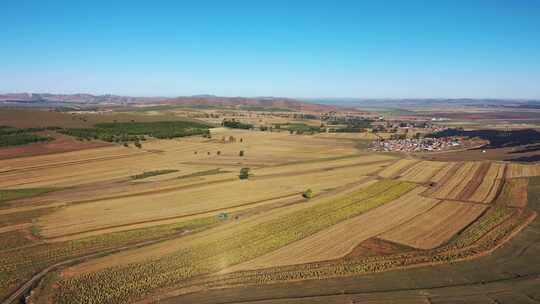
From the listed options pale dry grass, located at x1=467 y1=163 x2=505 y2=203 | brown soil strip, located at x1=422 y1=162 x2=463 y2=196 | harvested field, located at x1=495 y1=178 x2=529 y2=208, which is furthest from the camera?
brown soil strip, located at x1=422 y1=162 x2=463 y2=196

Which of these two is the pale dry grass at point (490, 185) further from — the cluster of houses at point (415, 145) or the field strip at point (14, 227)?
the field strip at point (14, 227)

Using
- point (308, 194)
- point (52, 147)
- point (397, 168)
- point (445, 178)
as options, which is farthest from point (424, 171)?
point (52, 147)

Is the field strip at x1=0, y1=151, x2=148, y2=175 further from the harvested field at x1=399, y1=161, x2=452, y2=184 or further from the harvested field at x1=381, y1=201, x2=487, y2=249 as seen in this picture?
the harvested field at x1=381, y1=201, x2=487, y2=249

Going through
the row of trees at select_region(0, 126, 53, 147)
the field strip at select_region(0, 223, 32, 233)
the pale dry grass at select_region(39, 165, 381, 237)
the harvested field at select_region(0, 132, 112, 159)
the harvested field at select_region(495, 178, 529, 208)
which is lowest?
the field strip at select_region(0, 223, 32, 233)

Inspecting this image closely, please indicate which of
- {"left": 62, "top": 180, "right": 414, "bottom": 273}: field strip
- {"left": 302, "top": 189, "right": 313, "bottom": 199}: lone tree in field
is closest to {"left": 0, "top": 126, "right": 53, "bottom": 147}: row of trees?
{"left": 62, "top": 180, "right": 414, "bottom": 273}: field strip

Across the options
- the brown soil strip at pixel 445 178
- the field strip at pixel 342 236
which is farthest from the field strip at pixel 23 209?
the brown soil strip at pixel 445 178

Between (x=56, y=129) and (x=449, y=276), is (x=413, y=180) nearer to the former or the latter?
(x=449, y=276)

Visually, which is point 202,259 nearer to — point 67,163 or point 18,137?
point 67,163

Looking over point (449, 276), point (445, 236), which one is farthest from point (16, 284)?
point (445, 236)
